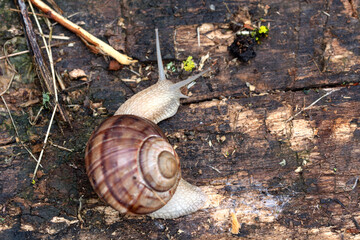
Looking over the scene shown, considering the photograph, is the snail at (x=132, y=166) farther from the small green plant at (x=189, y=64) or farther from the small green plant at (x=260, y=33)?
the small green plant at (x=260, y=33)

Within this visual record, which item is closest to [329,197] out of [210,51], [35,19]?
[210,51]

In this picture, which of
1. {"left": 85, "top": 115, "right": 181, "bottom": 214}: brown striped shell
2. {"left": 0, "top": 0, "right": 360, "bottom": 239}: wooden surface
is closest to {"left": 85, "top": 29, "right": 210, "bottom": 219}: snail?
{"left": 85, "top": 115, "right": 181, "bottom": 214}: brown striped shell

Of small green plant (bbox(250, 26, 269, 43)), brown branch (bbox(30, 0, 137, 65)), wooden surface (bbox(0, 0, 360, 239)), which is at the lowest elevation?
wooden surface (bbox(0, 0, 360, 239))

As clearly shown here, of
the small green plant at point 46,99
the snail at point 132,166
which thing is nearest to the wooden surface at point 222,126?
the small green plant at point 46,99

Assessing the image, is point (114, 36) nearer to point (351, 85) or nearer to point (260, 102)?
point (260, 102)

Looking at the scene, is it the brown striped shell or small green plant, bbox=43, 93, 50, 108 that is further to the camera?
small green plant, bbox=43, 93, 50, 108

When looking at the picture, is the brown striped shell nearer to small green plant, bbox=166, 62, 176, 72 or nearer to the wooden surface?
the wooden surface
